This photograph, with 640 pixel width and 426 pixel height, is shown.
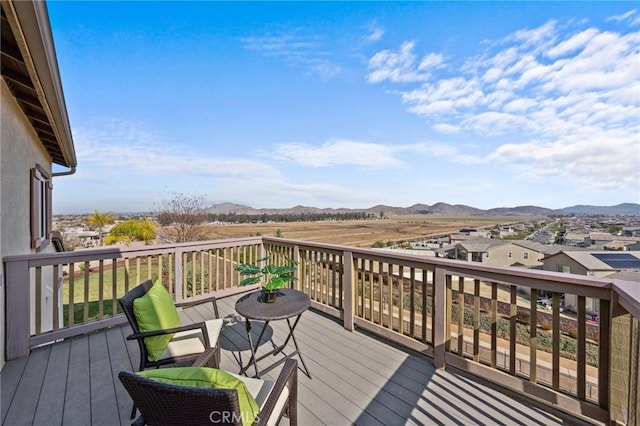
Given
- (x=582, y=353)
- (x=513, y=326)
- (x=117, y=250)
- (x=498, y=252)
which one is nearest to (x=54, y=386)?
(x=117, y=250)

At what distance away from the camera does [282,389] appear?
1445 mm

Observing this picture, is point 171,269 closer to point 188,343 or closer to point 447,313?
point 188,343

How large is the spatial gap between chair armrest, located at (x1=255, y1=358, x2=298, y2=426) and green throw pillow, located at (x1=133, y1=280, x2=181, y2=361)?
1.12 metres

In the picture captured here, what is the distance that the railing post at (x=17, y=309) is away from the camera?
9.17 feet

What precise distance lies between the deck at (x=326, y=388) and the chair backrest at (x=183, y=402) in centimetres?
122

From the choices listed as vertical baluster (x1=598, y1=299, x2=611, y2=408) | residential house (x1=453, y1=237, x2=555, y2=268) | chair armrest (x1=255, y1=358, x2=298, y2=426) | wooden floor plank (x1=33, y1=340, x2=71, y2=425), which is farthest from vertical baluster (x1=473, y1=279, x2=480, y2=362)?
residential house (x1=453, y1=237, x2=555, y2=268)

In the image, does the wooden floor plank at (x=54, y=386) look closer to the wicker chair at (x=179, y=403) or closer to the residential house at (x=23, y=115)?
the residential house at (x=23, y=115)

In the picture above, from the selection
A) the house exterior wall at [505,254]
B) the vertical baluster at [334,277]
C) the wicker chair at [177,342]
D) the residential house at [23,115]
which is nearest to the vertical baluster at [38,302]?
the residential house at [23,115]

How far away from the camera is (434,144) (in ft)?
50.3

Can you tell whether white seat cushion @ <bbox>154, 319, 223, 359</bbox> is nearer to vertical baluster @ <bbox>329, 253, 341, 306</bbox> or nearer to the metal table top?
the metal table top

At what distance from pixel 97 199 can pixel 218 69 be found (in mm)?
12859

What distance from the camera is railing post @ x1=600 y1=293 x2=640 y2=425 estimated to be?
1.73 m

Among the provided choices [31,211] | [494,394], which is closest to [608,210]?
[494,394]

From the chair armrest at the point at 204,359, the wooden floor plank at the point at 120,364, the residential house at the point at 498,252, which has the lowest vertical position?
the residential house at the point at 498,252
